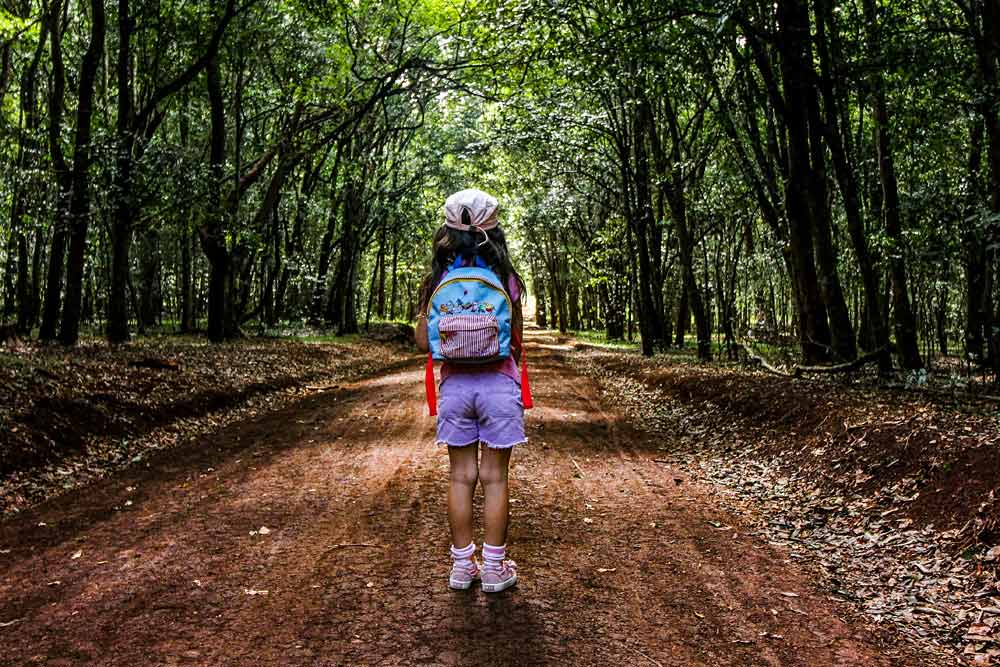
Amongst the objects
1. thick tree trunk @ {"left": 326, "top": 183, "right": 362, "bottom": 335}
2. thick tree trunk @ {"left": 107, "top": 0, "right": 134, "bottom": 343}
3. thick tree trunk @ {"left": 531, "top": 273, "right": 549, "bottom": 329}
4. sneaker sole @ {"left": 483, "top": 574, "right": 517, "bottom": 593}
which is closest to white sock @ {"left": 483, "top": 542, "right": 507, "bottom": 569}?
sneaker sole @ {"left": 483, "top": 574, "right": 517, "bottom": 593}

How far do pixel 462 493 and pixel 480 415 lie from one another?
0.48 metres

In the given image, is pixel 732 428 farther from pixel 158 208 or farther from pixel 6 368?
pixel 158 208

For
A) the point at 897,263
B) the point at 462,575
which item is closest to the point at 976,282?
the point at 897,263

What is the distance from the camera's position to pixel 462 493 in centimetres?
428

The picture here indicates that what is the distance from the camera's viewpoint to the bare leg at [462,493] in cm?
428

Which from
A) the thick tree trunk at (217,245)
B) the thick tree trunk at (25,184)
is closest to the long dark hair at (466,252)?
the thick tree trunk at (217,245)

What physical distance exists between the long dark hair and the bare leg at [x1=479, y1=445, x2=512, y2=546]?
972 mm

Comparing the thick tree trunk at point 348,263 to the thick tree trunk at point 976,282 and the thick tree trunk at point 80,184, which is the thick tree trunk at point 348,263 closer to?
the thick tree trunk at point 80,184

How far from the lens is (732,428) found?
387 inches

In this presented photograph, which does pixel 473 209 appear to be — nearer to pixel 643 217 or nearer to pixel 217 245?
pixel 217 245

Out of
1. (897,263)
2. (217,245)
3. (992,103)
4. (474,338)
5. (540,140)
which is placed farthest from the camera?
(540,140)

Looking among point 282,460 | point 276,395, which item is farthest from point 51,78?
point 282,460

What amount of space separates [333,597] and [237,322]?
21374 millimetres

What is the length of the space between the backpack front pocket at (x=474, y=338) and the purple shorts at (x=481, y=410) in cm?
15
